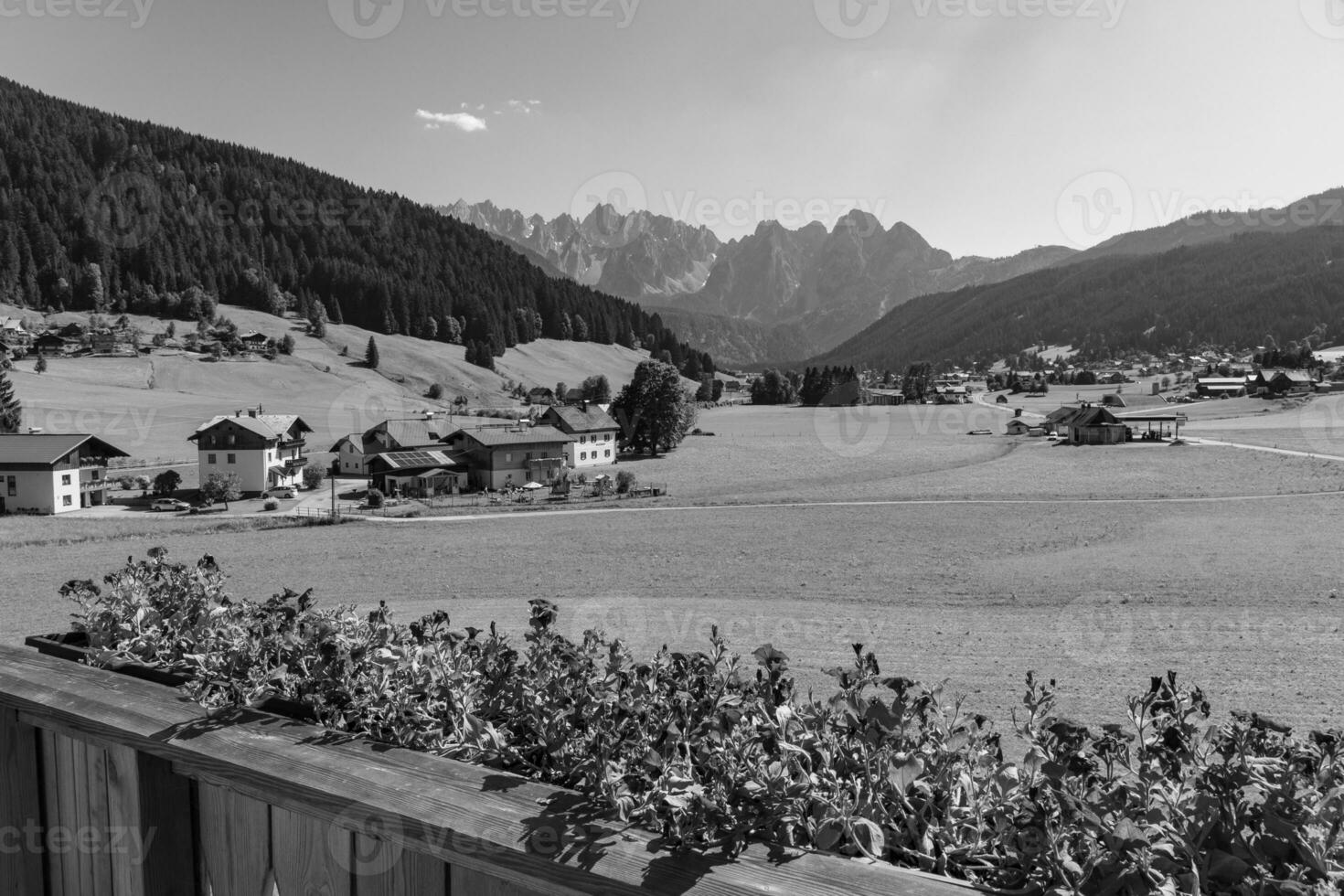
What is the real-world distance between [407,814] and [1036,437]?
336ft

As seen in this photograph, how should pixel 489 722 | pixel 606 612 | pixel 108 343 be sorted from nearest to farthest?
1. pixel 489 722
2. pixel 606 612
3. pixel 108 343

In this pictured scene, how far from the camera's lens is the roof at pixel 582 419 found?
2862 inches

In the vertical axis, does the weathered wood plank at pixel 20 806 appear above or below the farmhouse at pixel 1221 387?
below

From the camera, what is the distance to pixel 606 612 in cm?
2328

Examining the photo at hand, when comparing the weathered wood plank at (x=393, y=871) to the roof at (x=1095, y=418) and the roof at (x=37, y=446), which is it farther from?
the roof at (x=1095, y=418)

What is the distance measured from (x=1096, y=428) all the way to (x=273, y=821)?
96161mm

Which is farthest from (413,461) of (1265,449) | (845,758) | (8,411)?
(1265,449)

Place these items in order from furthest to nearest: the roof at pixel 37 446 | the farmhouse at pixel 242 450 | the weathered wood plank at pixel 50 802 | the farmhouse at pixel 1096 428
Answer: the farmhouse at pixel 1096 428 → the farmhouse at pixel 242 450 → the roof at pixel 37 446 → the weathered wood plank at pixel 50 802

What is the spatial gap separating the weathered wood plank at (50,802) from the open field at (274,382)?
7961 cm

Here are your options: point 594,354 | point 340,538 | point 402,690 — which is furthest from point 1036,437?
point 594,354

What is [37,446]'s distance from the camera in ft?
165

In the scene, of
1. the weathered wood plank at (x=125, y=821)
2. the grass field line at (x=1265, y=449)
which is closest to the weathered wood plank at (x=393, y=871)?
the weathered wood plank at (x=125, y=821)

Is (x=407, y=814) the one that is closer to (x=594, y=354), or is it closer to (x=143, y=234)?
(x=594, y=354)

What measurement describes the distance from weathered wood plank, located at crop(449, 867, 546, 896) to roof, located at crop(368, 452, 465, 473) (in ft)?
201
